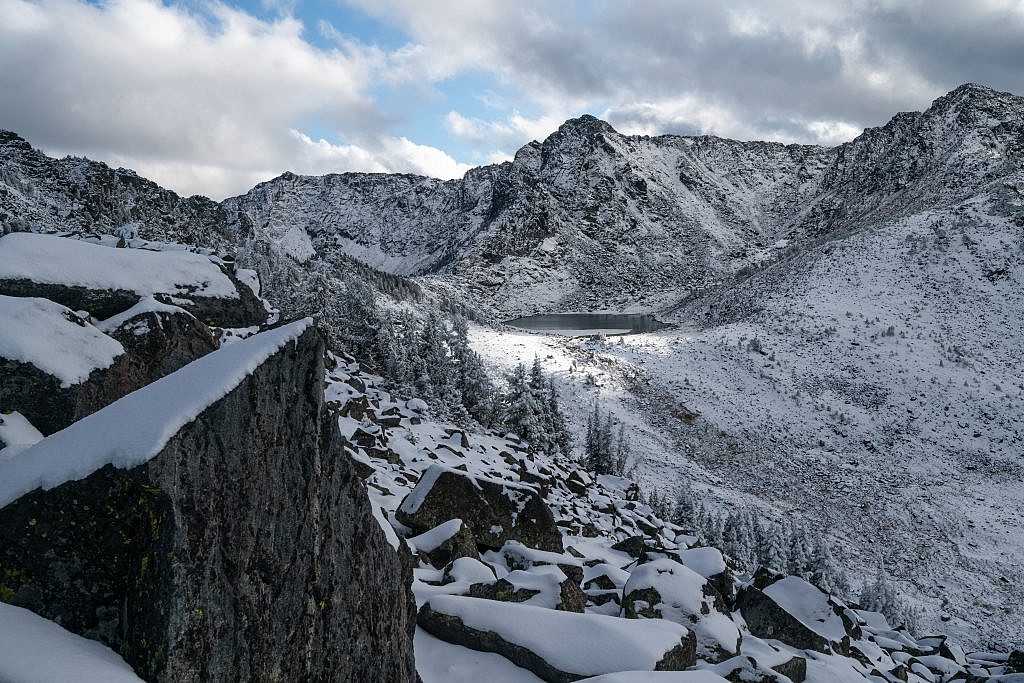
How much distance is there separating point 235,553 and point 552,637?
3.35 metres

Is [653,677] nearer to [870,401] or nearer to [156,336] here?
[156,336]

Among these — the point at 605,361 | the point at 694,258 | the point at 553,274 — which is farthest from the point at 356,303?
the point at 694,258

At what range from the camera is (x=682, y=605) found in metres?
8.38

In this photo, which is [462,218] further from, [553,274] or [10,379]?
[10,379]

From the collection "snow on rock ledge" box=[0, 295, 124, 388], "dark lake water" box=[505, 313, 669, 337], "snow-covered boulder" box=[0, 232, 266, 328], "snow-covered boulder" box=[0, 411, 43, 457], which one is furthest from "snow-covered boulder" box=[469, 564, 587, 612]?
"dark lake water" box=[505, 313, 669, 337]

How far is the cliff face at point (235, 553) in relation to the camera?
312 cm

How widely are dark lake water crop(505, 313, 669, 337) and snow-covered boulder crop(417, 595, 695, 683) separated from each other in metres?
70.4

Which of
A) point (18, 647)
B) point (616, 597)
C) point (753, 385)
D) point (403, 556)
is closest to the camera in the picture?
point (18, 647)

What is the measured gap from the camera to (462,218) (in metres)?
196

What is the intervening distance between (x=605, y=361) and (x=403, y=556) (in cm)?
4278

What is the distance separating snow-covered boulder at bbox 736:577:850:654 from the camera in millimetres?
11266

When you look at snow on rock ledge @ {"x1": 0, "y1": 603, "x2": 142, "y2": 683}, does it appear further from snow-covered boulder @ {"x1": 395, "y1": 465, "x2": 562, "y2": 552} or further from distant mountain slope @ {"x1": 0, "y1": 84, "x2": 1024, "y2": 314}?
distant mountain slope @ {"x1": 0, "y1": 84, "x2": 1024, "y2": 314}

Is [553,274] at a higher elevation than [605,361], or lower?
higher

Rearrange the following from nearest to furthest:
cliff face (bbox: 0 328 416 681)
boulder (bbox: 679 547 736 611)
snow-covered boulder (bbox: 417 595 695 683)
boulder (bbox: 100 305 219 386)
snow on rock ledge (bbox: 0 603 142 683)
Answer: snow on rock ledge (bbox: 0 603 142 683), cliff face (bbox: 0 328 416 681), snow-covered boulder (bbox: 417 595 695 683), boulder (bbox: 100 305 219 386), boulder (bbox: 679 547 736 611)
